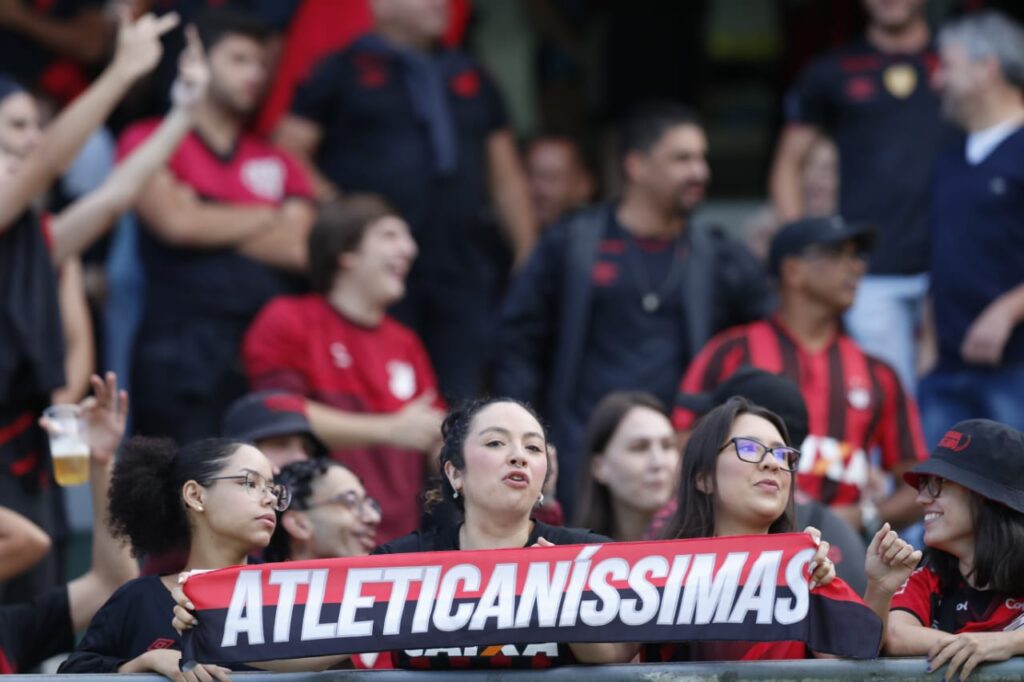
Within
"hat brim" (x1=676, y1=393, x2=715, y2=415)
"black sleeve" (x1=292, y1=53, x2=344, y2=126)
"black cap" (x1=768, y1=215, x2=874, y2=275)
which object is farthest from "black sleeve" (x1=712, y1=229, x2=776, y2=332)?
"black sleeve" (x1=292, y1=53, x2=344, y2=126)

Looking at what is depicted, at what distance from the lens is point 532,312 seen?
292 inches

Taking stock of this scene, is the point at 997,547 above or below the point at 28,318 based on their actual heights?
below

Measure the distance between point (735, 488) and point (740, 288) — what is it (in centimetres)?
300

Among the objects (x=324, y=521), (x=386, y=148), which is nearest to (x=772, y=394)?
(x=324, y=521)

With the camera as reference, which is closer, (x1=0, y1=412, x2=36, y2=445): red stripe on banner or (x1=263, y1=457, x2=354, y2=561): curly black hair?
(x1=263, y1=457, x2=354, y2=561): curly black hair

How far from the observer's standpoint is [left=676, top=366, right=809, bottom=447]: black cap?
Result: 17.9 ft

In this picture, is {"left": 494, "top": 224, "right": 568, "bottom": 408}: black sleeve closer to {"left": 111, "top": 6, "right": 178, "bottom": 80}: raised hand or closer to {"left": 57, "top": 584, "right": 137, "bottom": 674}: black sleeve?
{"left": 111, "top": 6, "right": 178, "bottom": 80}: raised hand

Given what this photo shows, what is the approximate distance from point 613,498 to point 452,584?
1.96m

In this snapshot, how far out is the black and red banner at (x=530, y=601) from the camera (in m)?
4.07

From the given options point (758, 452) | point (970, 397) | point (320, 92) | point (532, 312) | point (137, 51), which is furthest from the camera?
point (320, 92)

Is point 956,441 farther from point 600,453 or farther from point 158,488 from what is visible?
point 158,488

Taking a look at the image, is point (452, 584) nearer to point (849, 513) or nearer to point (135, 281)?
point (849, 513)

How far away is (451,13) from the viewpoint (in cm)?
886

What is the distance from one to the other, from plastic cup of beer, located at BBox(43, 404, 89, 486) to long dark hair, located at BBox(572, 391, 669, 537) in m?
1.67
